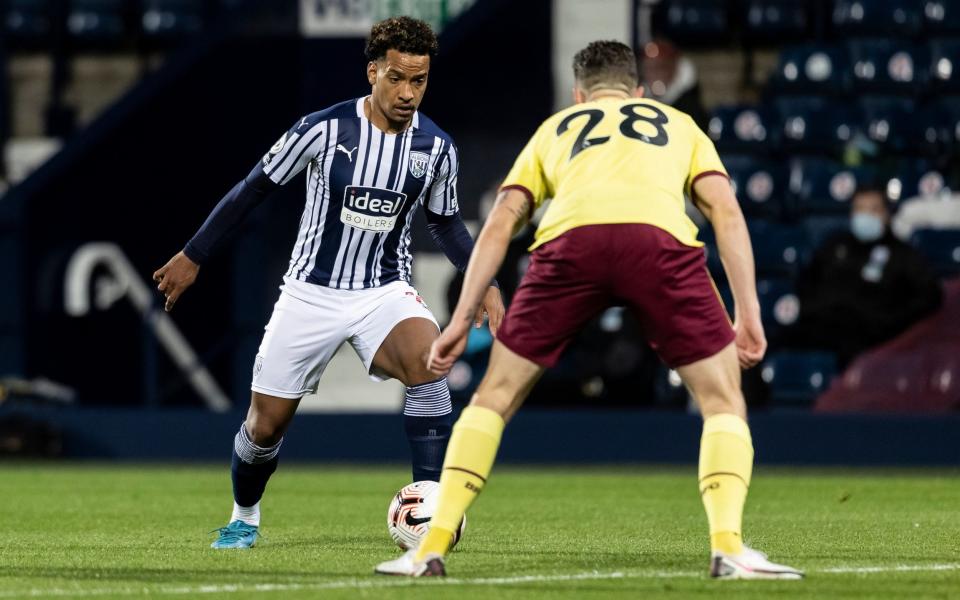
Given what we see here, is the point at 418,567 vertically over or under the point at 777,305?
over

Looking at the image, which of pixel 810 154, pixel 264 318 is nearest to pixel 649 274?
pixel 264 318

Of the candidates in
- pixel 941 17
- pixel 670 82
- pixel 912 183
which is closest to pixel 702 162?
pixel 670 82

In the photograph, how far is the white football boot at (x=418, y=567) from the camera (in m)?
5.39

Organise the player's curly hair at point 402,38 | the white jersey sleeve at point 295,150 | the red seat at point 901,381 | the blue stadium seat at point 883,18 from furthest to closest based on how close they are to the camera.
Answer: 1. the blue stadium seat at point 883,18
2. the red seat at point 901,381
3. the white jersey sleeve at point 295,150
4. the player's curly hair at point 402,38

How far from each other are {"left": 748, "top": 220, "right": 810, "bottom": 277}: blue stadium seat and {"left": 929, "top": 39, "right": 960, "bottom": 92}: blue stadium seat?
2.16 meters

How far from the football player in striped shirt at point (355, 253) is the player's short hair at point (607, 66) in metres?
1.19

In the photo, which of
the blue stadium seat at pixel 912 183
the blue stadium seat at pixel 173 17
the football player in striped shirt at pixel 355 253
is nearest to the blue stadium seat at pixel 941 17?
the blue stadium seat at pixel 912 183

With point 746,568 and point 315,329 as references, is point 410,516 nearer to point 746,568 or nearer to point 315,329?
point 315,329

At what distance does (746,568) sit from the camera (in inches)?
209

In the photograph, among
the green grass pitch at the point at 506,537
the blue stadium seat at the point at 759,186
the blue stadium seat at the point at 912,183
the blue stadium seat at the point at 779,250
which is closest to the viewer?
the green grass pitch at the point at 506,537

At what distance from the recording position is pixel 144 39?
18281mm

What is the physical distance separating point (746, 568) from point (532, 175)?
4.40 ft

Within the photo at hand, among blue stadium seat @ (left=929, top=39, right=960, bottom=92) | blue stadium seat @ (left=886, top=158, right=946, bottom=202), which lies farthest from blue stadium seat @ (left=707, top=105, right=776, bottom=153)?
blue stadium seat @ (left=929, top=39, right=960, bottom=92)

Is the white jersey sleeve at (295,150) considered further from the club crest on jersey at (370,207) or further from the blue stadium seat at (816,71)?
the blue stadium seat at (816,71)
